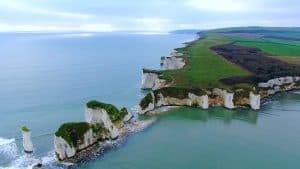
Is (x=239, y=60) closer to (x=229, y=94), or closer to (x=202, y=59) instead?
(x=202, y=59)

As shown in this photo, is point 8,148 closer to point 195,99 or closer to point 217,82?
point 195,99

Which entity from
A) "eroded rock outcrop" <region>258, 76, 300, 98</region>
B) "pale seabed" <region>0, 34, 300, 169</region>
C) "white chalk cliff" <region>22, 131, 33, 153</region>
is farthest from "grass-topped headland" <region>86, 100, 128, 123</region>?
"eroded rock outcrop" <region>258, 76, 300, 98</region>

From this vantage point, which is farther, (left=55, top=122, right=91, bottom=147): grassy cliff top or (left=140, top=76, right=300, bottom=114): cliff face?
(left=140, top=76, right=300, bottom=114): cliff face

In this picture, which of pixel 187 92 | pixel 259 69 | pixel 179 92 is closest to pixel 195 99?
pixel 187 92

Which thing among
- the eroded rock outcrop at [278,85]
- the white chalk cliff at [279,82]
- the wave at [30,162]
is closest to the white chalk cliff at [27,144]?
the wave at [30,162]

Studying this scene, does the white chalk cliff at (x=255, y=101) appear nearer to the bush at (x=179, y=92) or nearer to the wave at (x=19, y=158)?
the bush at (x=179, y=92)

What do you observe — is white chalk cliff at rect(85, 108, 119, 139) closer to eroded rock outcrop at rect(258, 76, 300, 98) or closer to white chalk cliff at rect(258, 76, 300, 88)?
eroded rock outcrop at rect(258, 76, 300, 98)

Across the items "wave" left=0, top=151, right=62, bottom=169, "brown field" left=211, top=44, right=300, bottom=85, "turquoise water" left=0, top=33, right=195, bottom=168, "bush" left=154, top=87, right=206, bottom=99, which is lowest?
"wave" left=0, top=151, right=62, bottom=169

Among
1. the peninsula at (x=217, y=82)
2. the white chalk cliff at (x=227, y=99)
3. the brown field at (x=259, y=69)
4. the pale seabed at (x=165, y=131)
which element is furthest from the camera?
the brown field at (x=259, y=69)
